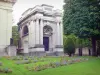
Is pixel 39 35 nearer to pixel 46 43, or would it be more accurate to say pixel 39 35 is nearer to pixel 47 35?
pixel 47 35

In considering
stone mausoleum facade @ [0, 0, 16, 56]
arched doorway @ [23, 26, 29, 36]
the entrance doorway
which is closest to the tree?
the entrance doorway

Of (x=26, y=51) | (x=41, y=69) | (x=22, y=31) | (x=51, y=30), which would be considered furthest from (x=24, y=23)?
(x=41, y=69)

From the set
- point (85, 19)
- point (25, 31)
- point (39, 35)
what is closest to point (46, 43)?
point (39, 35)

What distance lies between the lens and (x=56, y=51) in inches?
1484

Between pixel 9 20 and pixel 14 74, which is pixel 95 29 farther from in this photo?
pixel 14 74

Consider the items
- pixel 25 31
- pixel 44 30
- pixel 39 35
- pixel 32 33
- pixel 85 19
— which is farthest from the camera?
pixel 25 31

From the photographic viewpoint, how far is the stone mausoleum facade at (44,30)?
36.2 metres

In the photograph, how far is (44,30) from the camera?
128 ft

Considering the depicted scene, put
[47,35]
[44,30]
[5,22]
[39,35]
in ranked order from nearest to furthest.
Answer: [5,22] → [39,35] → [44,30] → [47,35]

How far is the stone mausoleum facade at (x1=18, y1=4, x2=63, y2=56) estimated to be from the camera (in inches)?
1425

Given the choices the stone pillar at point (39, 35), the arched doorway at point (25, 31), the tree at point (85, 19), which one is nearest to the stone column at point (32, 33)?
the stone pillar at point (39, 35)

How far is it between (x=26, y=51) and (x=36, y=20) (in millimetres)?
6663

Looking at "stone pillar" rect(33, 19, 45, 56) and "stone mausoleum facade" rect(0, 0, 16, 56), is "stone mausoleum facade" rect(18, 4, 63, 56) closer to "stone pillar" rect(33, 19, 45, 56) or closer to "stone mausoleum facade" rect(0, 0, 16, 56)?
"stone pillar" rect(33, 19, 45, 56)

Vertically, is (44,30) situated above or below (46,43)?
above
